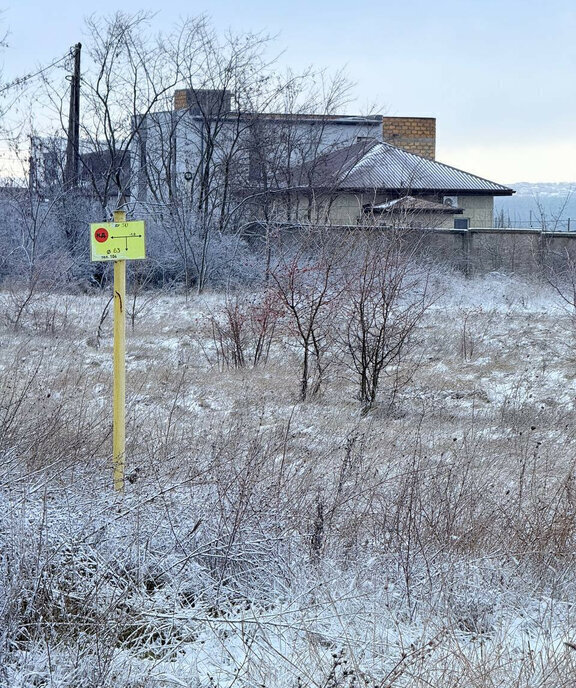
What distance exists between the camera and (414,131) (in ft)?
119

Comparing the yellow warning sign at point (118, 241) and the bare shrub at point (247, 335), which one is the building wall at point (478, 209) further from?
the yellow warning sign at point (118, 241)

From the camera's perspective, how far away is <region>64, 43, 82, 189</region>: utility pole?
22.9m

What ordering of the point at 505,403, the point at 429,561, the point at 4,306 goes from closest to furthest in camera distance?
the point at 429,561 → the point at 505,403 → the point at 4,306

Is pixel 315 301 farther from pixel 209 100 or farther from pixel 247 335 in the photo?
pixel 209 100

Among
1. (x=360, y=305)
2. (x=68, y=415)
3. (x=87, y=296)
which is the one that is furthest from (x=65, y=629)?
(x=87, y=296)

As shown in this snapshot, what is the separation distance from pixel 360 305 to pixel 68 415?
4.18m

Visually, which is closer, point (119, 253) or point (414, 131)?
point (119, 253)

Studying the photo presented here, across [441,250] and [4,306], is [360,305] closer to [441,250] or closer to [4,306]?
[4,306]

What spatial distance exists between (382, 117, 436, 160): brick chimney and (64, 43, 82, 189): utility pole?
1663cm

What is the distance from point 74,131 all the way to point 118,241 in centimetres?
1950

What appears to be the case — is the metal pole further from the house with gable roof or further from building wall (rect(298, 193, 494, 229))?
the house with gable roof

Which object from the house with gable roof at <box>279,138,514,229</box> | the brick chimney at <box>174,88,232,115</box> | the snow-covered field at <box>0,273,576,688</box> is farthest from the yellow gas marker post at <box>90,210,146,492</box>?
the brick chimney at <box>174,88,232,115</box>

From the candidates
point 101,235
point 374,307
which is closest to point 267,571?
point 101,235

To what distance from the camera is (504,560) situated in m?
4.27
